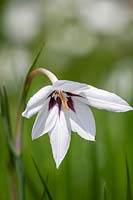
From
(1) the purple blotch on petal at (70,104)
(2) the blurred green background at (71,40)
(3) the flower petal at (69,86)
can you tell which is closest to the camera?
(3) the flower petal at (69,86)

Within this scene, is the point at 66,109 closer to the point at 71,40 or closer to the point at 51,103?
the point at 51,103

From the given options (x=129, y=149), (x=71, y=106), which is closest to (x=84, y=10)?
(x=129, y=149)

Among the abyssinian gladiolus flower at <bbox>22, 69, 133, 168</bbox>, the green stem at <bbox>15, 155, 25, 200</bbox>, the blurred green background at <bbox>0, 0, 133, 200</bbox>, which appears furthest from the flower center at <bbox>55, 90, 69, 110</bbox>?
the blurred green background at <bbox>0, 0, 133, 200</bbox>

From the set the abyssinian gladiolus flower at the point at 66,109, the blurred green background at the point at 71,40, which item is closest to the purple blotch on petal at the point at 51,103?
the abyssinian gladiolus flower at the point at 66,109

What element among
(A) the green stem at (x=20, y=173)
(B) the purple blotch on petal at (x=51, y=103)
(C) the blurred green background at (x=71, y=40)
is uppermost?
(B) the purple blotch on petal at (x=51, y=103)

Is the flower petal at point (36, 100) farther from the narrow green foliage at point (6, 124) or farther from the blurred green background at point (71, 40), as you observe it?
the blurred green background at point (71, 40)

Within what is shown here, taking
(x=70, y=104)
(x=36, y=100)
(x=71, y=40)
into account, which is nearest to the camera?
(x=36, y=100)

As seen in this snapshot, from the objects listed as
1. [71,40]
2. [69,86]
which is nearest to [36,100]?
[69,86]
